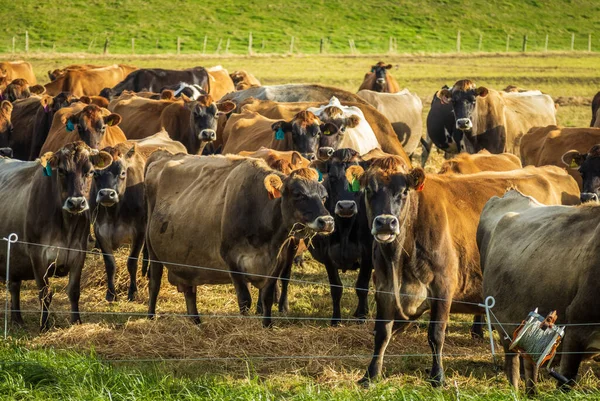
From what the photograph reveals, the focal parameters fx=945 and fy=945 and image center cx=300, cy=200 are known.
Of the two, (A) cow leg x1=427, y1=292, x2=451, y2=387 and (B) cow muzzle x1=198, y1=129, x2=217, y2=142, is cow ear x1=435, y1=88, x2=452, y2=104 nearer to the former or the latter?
(B) cow muzzle x1=198, y1=129, x2=217, y2=142

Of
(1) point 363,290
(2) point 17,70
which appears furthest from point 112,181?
(2) point 17,70

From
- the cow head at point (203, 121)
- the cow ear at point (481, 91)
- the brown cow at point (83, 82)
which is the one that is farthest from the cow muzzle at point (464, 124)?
the brown cow at point (83, 82)

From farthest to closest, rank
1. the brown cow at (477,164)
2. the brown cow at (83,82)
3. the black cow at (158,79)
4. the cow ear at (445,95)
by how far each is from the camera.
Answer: the brown cow at (83,82) → the black cow at (158,79) → the cow ear at (445,95) → the brown cow at (477,164)

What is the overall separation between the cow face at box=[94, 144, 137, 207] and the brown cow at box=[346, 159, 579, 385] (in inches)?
137

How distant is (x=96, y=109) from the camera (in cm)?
1271

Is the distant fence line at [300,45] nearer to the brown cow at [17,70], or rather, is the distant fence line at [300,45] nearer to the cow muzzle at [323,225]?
the brown cow at [17,70]

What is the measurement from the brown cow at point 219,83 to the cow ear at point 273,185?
1428 cm

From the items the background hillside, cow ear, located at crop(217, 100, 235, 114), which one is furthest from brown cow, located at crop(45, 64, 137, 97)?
the background hillside

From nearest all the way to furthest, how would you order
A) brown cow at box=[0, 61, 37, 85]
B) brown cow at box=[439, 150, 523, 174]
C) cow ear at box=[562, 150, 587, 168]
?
brown cow at box=[439, 150, 523, 174], cow ear at box=[562, 150, 587, 168], brown cow at box=[0, 61, 37, 85]

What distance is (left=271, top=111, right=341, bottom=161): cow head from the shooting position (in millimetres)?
12141

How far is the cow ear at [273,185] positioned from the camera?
840 cm

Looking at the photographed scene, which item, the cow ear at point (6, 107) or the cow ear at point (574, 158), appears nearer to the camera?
the cow ear at point (574, 158)

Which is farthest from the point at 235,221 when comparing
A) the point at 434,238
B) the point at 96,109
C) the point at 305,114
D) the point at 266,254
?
the point at 96,109

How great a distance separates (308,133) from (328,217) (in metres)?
4.01
